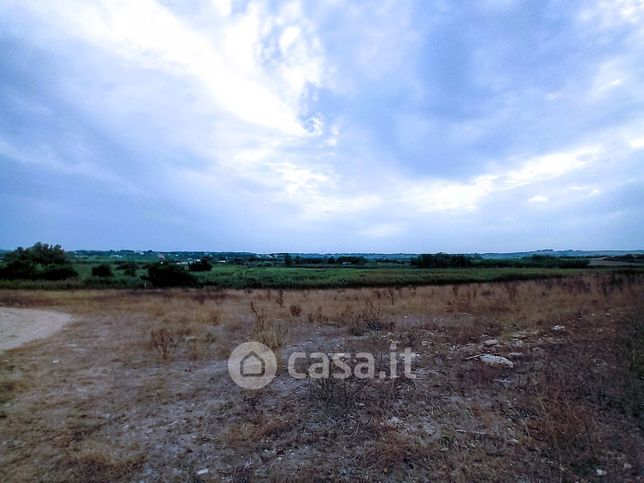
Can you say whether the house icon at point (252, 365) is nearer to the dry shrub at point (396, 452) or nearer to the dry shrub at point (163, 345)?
the dry shrub at point (163, 345)

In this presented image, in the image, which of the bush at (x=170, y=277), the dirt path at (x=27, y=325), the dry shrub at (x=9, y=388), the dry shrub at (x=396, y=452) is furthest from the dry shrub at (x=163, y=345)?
the bush at (x=170, y=277)

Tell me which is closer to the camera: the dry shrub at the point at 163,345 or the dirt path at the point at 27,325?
the dry shrub at the point at 163,345

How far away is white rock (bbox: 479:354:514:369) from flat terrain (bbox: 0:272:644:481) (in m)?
Result: 0.07

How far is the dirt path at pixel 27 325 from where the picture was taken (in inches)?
336

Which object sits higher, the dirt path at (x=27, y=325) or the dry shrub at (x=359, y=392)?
the dry shrub at (x=359, y=392)

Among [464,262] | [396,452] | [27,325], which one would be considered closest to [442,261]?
[464,262]

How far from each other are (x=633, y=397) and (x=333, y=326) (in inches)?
255

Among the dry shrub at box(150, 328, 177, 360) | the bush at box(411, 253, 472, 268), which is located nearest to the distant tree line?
the bush at box(411, 253, 472, 268)

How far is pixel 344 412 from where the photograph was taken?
12.7ft

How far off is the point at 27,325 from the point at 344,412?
1206cm

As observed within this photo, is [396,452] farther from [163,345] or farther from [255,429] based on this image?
[163,345]

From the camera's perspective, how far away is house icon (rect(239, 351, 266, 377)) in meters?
5.50

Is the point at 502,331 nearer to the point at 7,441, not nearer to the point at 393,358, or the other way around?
the point at 393,358

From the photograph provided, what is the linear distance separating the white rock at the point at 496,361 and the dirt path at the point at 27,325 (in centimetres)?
1017
